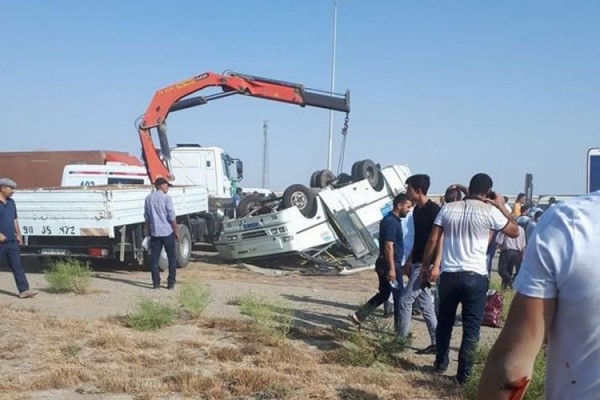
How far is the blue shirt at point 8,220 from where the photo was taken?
8.62 metres

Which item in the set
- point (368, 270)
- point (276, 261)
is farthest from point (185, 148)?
point (368, 270)

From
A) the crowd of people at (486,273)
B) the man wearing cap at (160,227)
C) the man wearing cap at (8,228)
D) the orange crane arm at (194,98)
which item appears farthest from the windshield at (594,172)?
the orange crane arm at (194,98)

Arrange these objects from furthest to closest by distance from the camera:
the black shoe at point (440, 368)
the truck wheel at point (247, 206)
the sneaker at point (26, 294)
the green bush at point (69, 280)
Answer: the truck wheel at point (247, 206) < the green bush at point (69, 280) < the sneaker at point (26, 294) < the black shoe at point (440, 368)

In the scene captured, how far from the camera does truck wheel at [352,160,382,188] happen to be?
14.9 metres

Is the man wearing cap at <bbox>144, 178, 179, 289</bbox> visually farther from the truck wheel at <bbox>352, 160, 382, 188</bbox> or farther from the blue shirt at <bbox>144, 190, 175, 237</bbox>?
the truck wheel at <bbox>352, 160, 382, 188</bbox>

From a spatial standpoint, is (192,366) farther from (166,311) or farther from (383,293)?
(383,293)

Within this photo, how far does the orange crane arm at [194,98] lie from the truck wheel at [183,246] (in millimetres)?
2093

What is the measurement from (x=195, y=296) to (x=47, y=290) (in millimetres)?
3318

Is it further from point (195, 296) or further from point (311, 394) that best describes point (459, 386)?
point (195, 296)

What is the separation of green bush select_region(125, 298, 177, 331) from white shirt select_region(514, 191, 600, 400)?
607cm

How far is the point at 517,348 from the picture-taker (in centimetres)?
167

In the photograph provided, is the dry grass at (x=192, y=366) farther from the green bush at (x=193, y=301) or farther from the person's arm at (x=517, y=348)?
the person's arm at (x=517, y=348)

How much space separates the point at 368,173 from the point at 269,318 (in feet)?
27.4

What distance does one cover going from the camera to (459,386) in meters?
5.30
